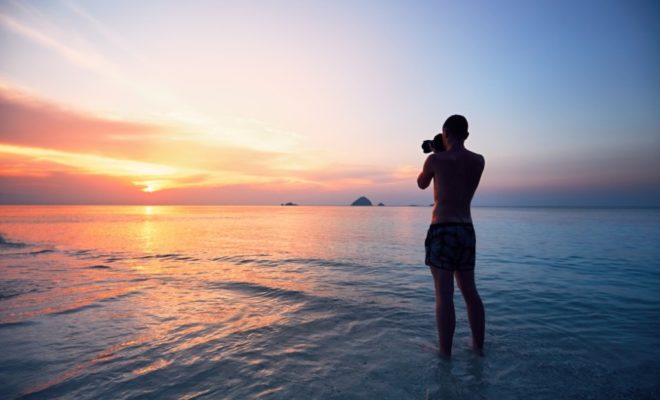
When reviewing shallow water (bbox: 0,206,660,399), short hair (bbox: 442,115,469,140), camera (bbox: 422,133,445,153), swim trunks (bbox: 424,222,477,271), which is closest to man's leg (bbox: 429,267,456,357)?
swim trunks (bbox: 424,222,477,271)

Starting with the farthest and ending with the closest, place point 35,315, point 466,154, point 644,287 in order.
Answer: point 644,287, point 35,315, point 466,154

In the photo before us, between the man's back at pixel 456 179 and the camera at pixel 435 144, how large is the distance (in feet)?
0.92

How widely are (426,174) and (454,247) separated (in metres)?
1.08

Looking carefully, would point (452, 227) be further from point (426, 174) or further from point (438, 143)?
point (438, 143)

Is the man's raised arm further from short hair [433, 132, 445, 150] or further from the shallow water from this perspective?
the shallow water

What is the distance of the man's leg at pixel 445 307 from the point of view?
4074mm

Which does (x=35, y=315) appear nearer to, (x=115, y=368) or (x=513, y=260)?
(x=115, y=368)

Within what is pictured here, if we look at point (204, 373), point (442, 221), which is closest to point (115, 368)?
point (204, 373)

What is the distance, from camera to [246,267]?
38.3 ft

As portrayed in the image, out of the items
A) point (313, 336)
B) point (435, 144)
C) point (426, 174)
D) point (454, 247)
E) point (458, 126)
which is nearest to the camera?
point (454, 247)

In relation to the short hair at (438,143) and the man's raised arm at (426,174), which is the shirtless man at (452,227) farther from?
the short hair at (438,143)

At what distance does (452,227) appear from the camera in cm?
409

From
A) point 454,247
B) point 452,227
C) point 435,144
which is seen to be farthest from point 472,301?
point 435,144

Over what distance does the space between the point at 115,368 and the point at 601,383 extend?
5.94 m
